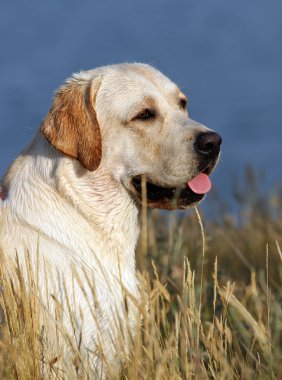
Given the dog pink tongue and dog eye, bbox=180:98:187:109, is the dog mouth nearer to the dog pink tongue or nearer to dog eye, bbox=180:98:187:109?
the dog pink tongue

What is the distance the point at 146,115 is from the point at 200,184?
1.69ft

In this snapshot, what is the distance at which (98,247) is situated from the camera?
13.9 ft

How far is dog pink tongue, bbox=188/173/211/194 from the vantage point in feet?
14.8

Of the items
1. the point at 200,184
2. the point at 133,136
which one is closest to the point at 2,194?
the point at 133,136

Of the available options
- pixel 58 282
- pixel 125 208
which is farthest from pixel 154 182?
pixel 58 282

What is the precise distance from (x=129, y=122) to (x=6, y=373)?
70.1 inches

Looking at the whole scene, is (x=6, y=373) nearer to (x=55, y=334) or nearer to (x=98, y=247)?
(x=55, y=334)

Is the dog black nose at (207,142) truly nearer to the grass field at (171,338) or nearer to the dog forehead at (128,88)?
the dog forehead at (128,88)

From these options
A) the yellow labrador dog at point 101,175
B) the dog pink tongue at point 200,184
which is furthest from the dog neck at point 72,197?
the dog pink tongue at point 200,184

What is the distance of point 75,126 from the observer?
4.34 meters

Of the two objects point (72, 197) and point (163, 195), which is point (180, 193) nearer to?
point (163, 195)

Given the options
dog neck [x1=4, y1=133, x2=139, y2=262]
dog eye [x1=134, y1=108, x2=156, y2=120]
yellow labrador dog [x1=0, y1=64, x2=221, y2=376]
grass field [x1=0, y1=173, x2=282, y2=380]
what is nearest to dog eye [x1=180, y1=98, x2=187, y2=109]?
yellow labrador dog [x1=0, y1=64, x2=221, y2=376]

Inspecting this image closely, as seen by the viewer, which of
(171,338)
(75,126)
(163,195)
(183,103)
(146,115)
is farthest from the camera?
(183,103)

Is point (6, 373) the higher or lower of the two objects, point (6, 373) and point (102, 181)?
the lower
